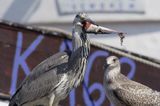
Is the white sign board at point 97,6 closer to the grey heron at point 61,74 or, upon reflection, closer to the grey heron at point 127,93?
the grey heron at point 127,93

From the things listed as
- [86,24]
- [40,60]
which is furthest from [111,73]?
[40,60]

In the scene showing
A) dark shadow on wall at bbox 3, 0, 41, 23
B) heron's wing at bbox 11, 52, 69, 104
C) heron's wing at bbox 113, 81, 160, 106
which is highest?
heron's wing at bbox 11, 52, 69, 104

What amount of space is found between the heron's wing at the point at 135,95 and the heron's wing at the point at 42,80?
0.80 metres

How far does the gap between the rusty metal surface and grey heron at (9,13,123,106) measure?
9.71 ft

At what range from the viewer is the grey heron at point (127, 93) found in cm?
1069

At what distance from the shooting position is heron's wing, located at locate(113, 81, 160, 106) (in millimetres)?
10680

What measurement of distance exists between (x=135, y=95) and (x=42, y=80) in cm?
107

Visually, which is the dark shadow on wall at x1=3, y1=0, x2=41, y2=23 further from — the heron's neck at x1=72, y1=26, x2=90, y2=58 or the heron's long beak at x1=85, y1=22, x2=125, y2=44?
the heron's long beak at x1=85, y1=22, x2=125, y2=44

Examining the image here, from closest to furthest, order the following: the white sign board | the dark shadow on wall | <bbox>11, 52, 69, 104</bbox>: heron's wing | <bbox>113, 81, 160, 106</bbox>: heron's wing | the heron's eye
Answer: the heron's eye, <bbox>11, 52, 69, 104</bbox>: heron's wing, <bbox>113, 81, 160, 106</bbox>: heron's wing, the white sign board, the dark shadow on wall

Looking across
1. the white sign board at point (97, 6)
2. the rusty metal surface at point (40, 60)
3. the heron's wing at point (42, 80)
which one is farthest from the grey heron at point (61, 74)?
the white sign board at point (97, 6)

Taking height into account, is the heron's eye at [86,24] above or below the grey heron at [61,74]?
above

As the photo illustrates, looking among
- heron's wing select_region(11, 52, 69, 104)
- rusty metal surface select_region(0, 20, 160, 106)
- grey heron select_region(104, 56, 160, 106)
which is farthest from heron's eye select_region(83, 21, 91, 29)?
rusty metal surface select_region(0, 20, 160, 106)

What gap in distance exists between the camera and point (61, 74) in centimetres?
1015

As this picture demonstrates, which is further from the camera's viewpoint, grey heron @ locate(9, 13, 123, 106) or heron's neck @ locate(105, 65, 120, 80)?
heron's neck @ locate(105, 65, 120, 80)
